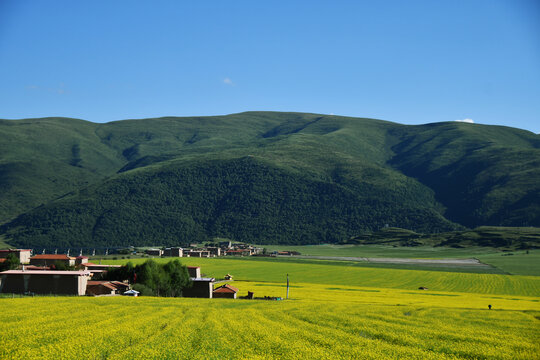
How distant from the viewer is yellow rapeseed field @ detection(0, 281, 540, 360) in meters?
27.6

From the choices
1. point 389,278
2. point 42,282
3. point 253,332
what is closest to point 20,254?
point 42,282

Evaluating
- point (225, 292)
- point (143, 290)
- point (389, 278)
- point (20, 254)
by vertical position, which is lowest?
point (389, 278)

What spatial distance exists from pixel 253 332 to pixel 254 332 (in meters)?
0.08

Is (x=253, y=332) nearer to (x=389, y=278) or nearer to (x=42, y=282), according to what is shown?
(x=42, y=282)

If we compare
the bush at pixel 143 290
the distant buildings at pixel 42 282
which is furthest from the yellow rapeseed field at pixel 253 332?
the bush at pixel 143 290

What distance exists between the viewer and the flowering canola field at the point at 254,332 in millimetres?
27594

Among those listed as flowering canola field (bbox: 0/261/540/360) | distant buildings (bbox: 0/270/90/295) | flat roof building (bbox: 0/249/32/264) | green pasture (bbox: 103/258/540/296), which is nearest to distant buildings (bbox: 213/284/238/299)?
distant buildings (bbox: 0/270/90/295)

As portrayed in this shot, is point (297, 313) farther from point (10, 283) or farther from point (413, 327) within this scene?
point (10, 283)

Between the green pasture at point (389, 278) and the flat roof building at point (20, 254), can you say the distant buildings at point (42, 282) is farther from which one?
the flat roof building at point (20, 254)

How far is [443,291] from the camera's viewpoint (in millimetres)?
88375

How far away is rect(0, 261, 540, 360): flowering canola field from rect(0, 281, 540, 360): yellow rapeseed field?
0.06 m

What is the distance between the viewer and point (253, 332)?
34.1 m

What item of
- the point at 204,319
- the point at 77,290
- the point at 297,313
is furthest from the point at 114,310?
the point at 77,290

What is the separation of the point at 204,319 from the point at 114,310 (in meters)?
9.37
